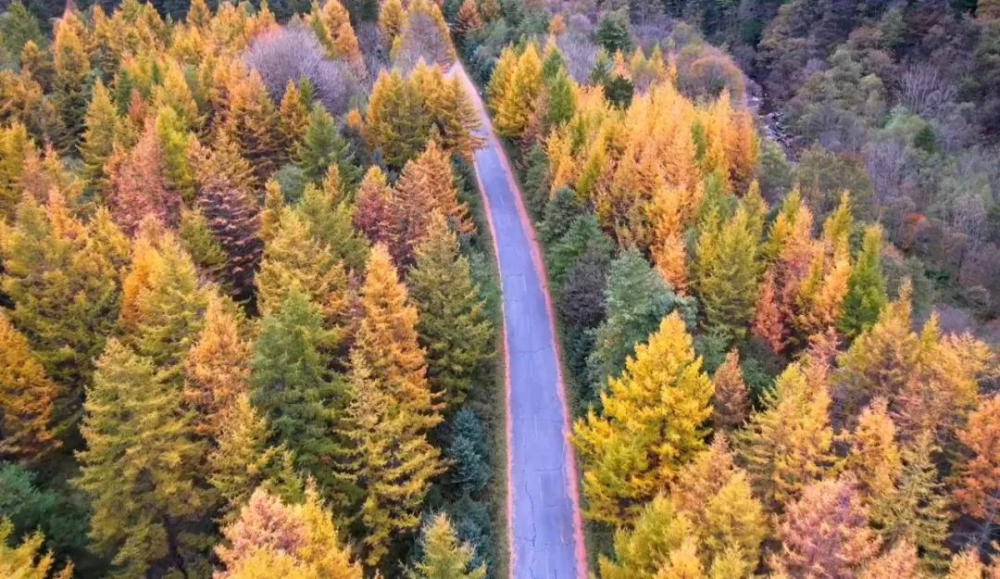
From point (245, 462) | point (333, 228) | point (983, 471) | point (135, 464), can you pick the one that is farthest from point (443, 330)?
point (983, 471)

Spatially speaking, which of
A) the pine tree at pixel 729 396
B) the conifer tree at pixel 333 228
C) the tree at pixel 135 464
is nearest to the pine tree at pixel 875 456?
the pine tree at pixel 729 396

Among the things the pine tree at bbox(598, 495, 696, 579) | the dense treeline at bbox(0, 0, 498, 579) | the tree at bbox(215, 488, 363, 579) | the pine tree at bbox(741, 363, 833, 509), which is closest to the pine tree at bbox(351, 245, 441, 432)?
the dense treeline at bbox(0, 0, 498, 579)

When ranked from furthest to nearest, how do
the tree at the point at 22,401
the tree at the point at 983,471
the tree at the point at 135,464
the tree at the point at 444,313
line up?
the tree at the point at 444,313, the tree at the point at 22,401, the tree at the point at 135,464, the tree at the point at 983,471

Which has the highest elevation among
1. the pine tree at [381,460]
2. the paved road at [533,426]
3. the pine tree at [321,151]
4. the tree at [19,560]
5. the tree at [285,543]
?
the pine tree at [321,151]

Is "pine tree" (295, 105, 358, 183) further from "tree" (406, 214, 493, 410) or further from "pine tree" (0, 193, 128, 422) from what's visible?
"pine tree" (0, 193, 128, 422)

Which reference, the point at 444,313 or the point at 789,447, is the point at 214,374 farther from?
the point at 789,447

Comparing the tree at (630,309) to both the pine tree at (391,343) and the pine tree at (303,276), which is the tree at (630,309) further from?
the pine tree at (303,276)

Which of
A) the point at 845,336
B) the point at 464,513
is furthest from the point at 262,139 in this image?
the point at 845,336
